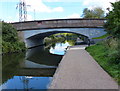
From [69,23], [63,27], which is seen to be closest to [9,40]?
[63,27]

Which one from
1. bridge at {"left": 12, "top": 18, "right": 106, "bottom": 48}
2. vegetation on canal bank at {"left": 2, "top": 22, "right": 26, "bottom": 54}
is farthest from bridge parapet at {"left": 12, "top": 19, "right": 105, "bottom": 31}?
vegetation on canal bank at {"left": 2, "top": 22, "right": 26, "bottom": 54}

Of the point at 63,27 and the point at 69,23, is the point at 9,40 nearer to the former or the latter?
the point at 63,27

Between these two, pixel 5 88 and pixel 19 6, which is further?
pixel 19 6

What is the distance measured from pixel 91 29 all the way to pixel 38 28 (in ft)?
29.6

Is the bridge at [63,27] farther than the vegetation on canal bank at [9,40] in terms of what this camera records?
Yes

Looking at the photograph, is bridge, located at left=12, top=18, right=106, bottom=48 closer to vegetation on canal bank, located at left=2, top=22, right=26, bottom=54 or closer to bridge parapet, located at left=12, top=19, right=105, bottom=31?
bridge parapet, located at left=12, top=19, right=105, bottom=31

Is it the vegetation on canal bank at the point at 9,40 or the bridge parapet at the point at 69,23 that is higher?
the bridge parapet at the point at 69,23

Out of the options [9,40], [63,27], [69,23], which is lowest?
[9,40]

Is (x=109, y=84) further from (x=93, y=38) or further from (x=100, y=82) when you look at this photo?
(x=93, y=38)

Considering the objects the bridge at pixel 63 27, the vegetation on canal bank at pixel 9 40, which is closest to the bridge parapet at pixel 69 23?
the bridge at pixel 63 27

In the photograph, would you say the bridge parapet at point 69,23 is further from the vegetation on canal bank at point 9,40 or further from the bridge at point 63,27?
the vegetation on canal bank at point 9,40

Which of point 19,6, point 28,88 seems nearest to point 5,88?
point 28,88

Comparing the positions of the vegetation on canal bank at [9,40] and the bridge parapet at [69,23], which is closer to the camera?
the vegetation on canal bank at [9,40]

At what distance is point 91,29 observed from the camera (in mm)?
29078
